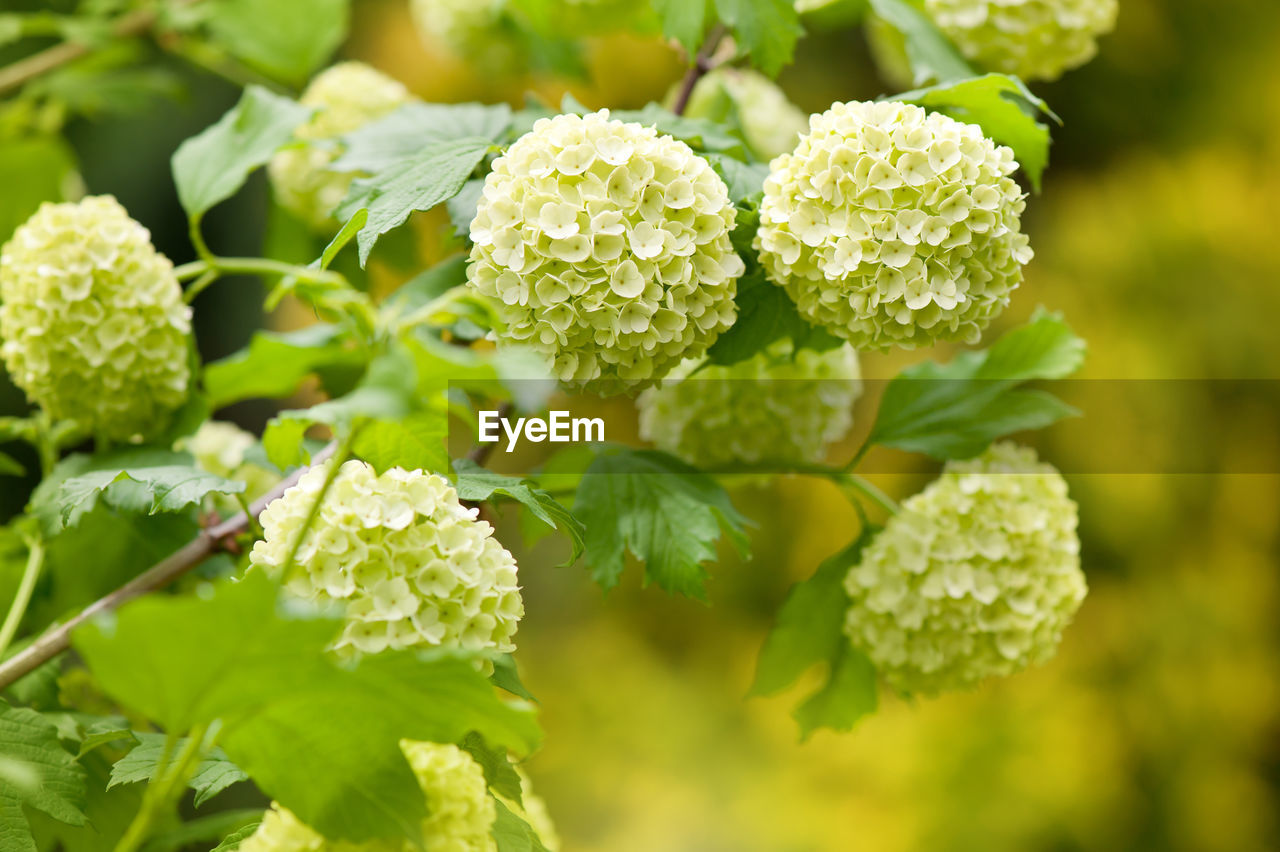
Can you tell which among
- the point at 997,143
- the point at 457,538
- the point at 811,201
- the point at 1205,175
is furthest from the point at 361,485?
the point at 1205,175

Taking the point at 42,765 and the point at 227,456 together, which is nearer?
the point at 42,765

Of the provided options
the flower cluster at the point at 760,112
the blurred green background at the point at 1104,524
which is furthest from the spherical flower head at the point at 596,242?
the blurred green background at the point at 1104,524

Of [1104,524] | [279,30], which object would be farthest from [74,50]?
[1104,524]

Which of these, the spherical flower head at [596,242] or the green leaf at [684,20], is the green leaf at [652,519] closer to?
the spherical flower head at [596,242]

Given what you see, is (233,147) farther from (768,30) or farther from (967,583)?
(967,583)

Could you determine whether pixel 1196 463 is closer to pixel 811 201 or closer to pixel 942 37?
pixel 942 37

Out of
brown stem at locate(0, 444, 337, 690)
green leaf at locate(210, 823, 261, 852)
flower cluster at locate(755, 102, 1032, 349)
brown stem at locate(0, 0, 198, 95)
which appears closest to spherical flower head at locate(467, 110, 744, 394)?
flower cluster at locate(755, 102, 1032, 349)
